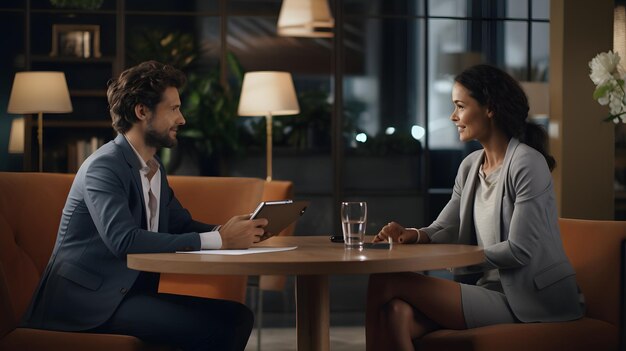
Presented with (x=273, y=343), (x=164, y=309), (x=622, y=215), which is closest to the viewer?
(x=164, y=309)

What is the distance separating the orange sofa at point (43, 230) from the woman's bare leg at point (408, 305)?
610 millimetres

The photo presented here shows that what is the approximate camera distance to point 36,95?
265 inches

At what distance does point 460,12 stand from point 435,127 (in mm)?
1034

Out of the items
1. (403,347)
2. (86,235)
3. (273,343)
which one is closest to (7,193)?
(86,235)

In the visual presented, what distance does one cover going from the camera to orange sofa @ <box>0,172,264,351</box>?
260cm

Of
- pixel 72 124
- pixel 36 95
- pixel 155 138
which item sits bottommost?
pixel 155 138

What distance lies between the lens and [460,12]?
27.4 feet

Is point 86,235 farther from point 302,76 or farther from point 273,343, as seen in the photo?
point 302,76

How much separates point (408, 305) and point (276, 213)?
461 mm

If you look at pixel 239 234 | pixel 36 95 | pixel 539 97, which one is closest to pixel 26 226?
pixel 239 234

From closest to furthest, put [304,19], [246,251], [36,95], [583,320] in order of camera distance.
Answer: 1. [246,251]
2. [583,320]
3. [36,95]
4. [304,19]

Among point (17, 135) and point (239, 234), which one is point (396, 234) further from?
point (17, 135)

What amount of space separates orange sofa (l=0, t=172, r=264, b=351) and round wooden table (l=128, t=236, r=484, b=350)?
41 centimetres

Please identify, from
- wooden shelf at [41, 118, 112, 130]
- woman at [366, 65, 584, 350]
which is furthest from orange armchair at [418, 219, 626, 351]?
wooden shelf at [41, 118, 112, 130]
